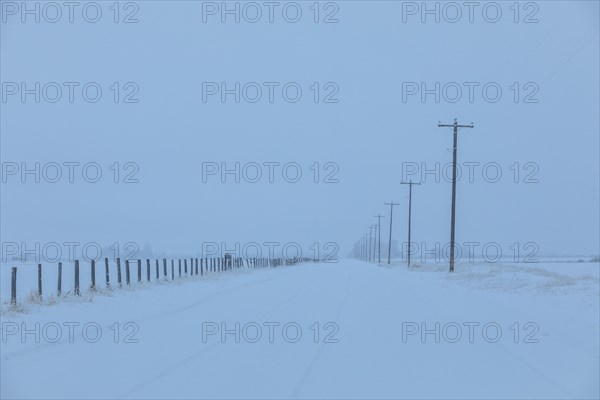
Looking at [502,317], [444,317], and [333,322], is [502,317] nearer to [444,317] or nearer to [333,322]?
[444,317]

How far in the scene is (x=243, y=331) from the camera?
45.1 ft

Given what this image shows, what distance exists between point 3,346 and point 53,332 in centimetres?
195

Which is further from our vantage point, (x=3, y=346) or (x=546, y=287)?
(x=546, y=287)

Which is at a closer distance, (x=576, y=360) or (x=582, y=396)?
(x=582, y=396)

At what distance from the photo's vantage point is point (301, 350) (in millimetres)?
11344

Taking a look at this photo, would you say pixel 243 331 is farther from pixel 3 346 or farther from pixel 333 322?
pixel 3 346

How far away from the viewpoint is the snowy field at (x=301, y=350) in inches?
336

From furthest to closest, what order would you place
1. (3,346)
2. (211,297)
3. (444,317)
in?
(211,297)
(444,317)
(3,346)

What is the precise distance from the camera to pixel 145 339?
12734mm

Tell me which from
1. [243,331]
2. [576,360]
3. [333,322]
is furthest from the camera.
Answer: [333,322]

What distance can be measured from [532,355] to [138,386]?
5861 millimetres

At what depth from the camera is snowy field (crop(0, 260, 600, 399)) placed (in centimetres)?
855

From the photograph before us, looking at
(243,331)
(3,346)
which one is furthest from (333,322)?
(3,346)

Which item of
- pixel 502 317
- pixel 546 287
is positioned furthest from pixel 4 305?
pixel 546 287
